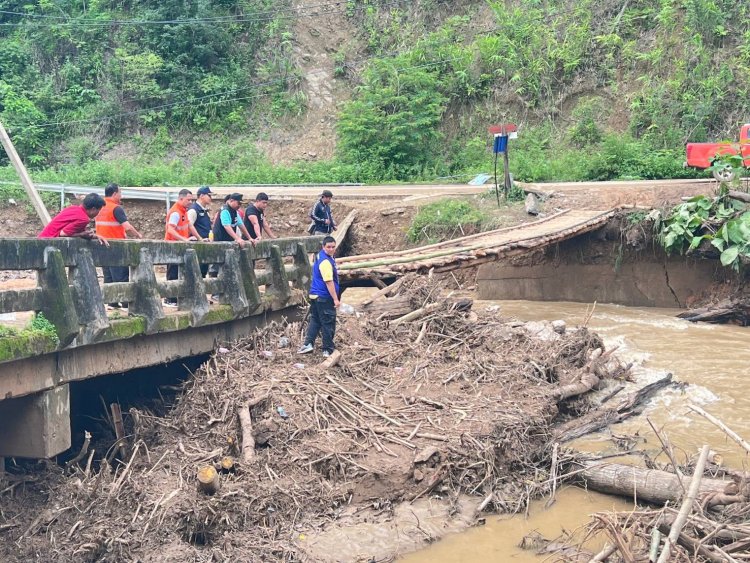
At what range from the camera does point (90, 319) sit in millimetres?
7508


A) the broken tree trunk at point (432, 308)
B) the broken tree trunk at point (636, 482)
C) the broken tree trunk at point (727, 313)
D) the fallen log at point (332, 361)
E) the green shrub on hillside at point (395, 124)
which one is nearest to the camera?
the broken tree trunk at point (636, 482)

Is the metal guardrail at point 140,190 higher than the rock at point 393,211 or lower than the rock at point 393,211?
higher

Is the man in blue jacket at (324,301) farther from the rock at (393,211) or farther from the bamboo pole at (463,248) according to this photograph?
the rock at (393,211)

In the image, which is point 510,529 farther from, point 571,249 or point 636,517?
point 571,249

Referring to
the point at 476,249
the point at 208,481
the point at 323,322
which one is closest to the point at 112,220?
the point at 323,322

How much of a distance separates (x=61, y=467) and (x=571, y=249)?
41.6 ft

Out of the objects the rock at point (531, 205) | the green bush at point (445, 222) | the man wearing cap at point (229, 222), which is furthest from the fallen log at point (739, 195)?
the man wearing cap at point (229, 222)

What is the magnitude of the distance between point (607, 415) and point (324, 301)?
357cm

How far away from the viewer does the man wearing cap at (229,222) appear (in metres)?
10.5

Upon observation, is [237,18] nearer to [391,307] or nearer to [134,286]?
[391,307]

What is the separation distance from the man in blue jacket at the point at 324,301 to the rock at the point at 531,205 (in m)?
9.93

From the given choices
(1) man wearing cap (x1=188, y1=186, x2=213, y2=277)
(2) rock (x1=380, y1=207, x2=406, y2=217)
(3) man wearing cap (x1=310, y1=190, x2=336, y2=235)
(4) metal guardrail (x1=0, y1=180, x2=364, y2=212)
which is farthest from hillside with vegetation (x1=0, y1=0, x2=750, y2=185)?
(1) man wearing cap (x1=188, y1=186, x2=213, y2=277)

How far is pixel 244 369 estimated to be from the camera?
902cm

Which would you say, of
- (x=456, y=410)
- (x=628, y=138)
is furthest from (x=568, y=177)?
(x=456, y=410)
